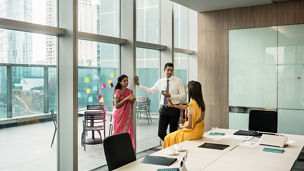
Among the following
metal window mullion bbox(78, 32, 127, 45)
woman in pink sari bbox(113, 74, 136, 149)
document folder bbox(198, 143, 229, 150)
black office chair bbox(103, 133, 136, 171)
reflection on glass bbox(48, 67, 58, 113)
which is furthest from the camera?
woman in pink sari bbox(113, 74, 136, 149)

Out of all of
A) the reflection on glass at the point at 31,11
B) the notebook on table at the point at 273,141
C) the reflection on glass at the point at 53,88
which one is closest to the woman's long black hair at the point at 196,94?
the notebook on table at the point at 273,141

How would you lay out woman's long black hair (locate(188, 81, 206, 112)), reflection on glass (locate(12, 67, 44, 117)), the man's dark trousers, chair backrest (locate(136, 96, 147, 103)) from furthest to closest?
chair backrest (locate(136, 96, 147, 103)) → the man's dark trousers → woman's long black hair (locate(188, 81, 206, 112)) → reflection on glass (locate(12, 67, 44, 117))

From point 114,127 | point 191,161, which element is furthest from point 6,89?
point 191,161

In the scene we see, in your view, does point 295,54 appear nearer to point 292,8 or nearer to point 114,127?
point 292,8

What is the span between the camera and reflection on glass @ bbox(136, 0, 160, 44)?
590 cm

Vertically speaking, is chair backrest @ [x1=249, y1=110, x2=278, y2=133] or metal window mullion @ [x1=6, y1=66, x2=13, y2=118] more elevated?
metal window mullion @ [x1=6, y1=66, x2=13, y2=118]

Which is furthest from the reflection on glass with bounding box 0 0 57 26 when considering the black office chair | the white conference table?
the white conference table

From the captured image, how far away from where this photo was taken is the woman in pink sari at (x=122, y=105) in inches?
188

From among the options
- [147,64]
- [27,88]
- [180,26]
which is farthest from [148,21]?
[27,88]

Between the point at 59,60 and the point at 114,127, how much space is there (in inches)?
59.0

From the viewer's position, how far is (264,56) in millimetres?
6438

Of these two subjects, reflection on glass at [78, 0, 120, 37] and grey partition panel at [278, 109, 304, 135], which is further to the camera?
grey partition panel at [278, 109, 304, 135]

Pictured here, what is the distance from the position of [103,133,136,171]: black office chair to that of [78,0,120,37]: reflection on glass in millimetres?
2317

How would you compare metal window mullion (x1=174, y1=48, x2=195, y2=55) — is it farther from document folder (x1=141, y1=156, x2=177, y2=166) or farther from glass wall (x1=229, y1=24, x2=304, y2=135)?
document folder (x1=141, y1=156, x2=177, y2=166)
